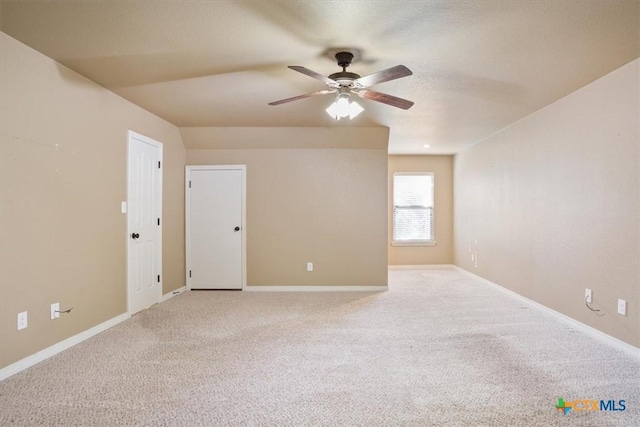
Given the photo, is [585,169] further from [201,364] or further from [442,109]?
[201,364]

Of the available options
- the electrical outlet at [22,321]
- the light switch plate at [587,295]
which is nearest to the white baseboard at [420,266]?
the light switch plate at [587,295]

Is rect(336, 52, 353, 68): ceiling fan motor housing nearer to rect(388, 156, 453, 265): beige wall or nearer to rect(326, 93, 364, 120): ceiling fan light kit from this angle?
rect(326, 93, 364, 120): ceiling fan light kit

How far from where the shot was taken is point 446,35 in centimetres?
236

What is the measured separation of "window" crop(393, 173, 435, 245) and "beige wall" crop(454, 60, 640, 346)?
5.94 ft

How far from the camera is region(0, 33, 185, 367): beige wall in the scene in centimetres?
246

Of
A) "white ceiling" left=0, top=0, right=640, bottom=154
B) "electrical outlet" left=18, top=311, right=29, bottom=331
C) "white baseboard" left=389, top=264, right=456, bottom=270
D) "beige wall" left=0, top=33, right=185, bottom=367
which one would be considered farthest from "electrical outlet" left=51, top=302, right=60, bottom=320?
"white baseboard" left=389, top=264, right=456, bottom=270

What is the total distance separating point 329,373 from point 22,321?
2.28 meters

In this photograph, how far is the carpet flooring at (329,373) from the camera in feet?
6.42

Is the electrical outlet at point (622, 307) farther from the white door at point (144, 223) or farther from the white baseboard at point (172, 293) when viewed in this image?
the white baseboard at point (172, 293)

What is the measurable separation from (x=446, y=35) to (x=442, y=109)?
180 cm

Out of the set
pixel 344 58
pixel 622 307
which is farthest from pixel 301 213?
pixel 622 307

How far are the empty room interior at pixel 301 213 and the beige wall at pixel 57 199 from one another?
0.06 ft

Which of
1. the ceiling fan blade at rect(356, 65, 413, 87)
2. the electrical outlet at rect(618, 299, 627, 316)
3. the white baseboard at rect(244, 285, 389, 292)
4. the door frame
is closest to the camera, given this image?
the ceiling fan blade at rect(356, 65, 413, 87)

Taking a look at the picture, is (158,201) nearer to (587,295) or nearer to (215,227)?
(215,227)
